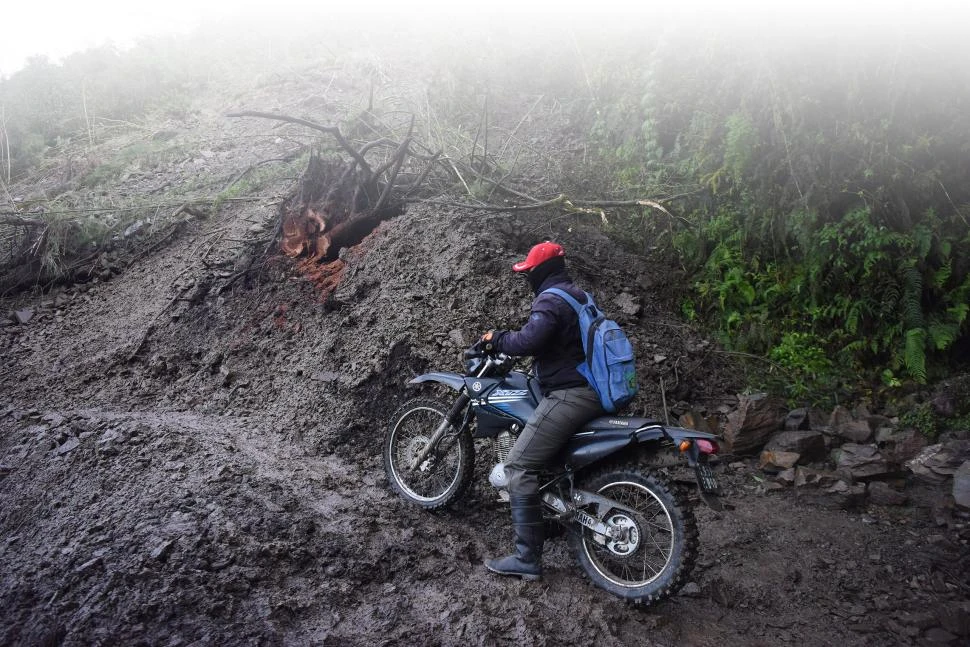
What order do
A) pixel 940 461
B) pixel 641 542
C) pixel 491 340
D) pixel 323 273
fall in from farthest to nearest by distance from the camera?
1. pixel 323 273
2. pixel 940 461
3. pixel 491 340
4. pixel 641 542

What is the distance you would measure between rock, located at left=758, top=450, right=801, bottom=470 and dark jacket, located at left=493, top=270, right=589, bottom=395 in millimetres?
2838

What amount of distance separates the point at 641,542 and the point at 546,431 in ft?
3.05

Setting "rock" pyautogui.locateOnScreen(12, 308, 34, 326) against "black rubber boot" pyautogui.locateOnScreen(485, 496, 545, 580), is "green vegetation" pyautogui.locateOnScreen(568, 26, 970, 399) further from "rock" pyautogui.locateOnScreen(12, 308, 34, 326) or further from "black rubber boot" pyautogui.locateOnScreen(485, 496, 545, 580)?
"rock" pyautogui.locateOnScreen(12, 308, 34, 326)

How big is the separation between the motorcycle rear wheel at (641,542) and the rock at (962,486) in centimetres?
284

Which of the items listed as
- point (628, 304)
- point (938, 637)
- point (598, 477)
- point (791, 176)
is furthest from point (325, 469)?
point (791, 176)

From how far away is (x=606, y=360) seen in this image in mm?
4250

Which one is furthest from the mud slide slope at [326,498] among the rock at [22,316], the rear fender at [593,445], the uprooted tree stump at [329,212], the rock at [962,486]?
the rear fender at [593,445]

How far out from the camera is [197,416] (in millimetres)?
7418

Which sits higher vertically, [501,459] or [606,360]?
[606,360]

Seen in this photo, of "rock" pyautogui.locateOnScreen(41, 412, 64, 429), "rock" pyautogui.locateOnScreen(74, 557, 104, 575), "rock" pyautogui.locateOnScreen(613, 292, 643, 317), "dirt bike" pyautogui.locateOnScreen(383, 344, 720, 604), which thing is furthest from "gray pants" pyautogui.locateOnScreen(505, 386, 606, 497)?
"rock" pyautogui.locateOnScreen(41, 412, 64, 429)

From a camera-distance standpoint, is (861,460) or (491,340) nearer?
(491,340)

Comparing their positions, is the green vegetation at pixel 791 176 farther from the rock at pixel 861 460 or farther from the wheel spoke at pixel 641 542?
the wheel spoke at pixel 641 542

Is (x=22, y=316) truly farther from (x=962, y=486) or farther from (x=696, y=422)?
(x=962, y=486)

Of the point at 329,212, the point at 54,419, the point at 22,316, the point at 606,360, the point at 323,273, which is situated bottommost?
the point at 22,316
